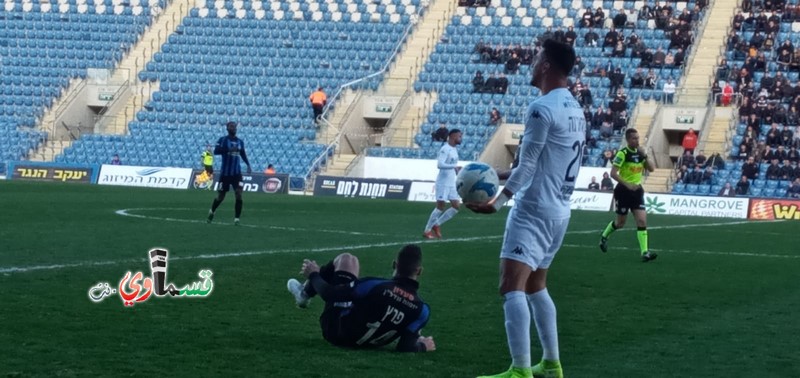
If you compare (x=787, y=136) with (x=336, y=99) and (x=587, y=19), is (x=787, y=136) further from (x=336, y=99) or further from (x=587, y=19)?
(x=336, y=99)

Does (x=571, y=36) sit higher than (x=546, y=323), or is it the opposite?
(x=546, y=323)

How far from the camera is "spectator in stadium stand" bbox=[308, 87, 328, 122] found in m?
51.3

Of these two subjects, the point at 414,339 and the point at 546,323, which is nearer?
the point at 546,323

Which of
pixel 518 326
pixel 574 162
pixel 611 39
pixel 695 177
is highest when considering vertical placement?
pixel 574 162

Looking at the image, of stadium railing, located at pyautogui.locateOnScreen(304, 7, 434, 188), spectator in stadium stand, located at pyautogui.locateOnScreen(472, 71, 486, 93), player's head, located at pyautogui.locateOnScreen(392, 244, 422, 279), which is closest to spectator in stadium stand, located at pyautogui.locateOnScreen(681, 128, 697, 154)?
spectator in stadium stand, located at pyautogui.locateOnScreen(472, 71, 486, 93)

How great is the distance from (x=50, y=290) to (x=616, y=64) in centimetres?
3938

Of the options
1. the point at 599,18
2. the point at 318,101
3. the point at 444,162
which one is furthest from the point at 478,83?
the point at 444,162

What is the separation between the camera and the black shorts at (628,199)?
843 inches

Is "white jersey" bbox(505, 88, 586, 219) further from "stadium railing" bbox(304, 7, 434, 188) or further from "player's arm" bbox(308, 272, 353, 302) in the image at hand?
"stadium railing" bbox(304, 7, 434, 188)

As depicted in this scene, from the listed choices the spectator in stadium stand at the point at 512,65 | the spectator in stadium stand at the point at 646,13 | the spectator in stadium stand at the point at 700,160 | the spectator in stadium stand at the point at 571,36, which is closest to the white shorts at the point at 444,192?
the spectator in stadium stand at the point at 700,160

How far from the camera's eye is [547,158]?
8.84m

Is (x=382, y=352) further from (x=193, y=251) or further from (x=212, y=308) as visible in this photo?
(x=193, y=251)

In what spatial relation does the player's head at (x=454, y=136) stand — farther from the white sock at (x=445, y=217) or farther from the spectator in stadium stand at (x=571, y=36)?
the spectator in stadium stand at (x=571, y=36)

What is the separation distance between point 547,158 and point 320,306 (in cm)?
438
